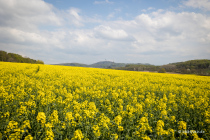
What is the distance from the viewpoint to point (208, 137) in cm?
490

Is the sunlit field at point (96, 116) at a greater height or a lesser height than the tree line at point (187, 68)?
lesser

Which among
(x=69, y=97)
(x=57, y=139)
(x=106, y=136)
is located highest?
(x=69, y=97)

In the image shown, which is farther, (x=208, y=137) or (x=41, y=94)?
(x=41, y=94)

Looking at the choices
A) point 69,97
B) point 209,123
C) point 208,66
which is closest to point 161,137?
point 209,123

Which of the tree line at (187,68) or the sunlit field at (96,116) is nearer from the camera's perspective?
the sunlit field at (96,116)

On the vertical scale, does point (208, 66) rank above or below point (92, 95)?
above

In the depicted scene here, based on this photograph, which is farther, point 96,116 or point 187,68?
point 187,68

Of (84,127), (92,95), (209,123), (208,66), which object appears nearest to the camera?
(84,127)

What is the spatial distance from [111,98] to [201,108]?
5.88 metres

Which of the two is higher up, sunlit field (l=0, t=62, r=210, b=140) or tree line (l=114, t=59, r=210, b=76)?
tree line (l=114, t=59, r=210, b=76)

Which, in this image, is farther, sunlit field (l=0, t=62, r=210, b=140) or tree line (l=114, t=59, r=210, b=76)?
tree line (l=114, t=59, r=210, b=76)

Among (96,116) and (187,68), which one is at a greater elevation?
(187,68)

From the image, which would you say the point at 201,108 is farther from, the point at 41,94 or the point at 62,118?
the point at 41,94

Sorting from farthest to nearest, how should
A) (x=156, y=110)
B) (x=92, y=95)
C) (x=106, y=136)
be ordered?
(x=92, y=95)
(x=156, y=110)
(x=106, y=136)
